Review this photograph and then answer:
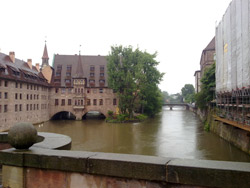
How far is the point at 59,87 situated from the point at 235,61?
1537 inches

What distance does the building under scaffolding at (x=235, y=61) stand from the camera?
707 inches

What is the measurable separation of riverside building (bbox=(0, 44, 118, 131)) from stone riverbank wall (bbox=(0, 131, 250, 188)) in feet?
109

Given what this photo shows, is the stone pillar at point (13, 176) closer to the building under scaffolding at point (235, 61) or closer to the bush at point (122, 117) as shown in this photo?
the building under scaffolding at point (235, 61)

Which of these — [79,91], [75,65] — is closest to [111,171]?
[79,91]

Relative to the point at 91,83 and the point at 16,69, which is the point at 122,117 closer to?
the point at 91,83

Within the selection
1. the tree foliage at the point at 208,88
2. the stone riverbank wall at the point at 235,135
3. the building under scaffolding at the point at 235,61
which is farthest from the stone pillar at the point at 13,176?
the tree foliage at the point at 208,88

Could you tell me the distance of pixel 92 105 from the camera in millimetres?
50875

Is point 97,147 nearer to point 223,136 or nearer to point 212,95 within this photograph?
point 223,136

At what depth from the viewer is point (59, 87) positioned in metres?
50.6

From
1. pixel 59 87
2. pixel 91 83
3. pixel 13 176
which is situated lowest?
pixel 13 176

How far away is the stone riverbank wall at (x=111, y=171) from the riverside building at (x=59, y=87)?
33.3m

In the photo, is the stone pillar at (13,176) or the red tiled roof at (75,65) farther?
the red tiled roof at (75,65)

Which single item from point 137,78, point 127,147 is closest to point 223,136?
point 127,147

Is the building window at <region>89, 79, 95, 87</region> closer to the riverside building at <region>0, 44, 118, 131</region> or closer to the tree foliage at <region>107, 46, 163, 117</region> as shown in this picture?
the riverside building at <region>0, 44, 118, 131</region>
